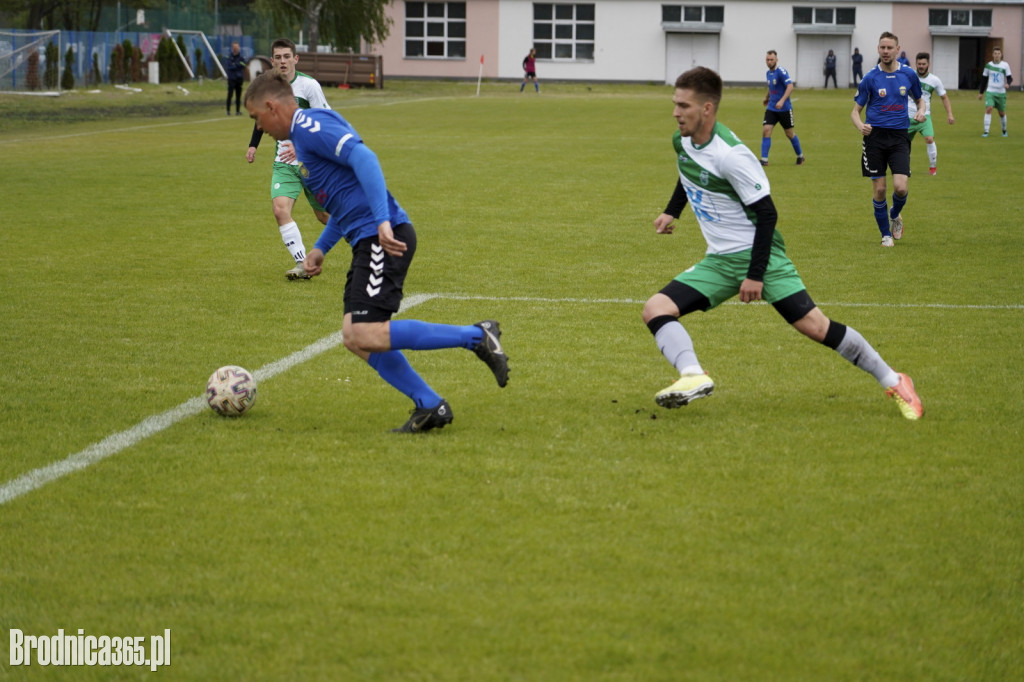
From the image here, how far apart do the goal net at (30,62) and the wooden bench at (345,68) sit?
14.7 m

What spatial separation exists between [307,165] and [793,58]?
65413 mm

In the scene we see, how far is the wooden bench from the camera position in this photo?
5553cm

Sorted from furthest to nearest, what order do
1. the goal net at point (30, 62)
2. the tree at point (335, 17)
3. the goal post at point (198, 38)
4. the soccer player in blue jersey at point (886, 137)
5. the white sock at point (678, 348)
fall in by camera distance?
the tree at point (335, 17) < the goal post at point (198, 38) < the goal net at point (30, 62) < the soccer player in blue jersey at point (886, 137) < the white sock at point (678, 348)

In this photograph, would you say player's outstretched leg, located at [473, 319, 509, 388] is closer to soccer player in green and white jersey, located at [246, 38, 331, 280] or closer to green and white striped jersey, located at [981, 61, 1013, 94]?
soccer player in green and white jersey, located at [246, 38, 331, 280]

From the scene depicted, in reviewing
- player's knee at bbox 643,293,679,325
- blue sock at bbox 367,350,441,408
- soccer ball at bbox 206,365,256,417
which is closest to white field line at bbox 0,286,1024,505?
soccer ball at bbox 206,365,256,417

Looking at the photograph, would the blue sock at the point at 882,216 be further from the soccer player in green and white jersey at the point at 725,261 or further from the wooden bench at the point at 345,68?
the wooden bench at the point at 345,68

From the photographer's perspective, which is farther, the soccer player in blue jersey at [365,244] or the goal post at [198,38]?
the goal post at [198,38]

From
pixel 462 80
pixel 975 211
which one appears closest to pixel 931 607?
pixel 975 211

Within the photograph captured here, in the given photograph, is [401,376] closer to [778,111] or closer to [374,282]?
[374,282]

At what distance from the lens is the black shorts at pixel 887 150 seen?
13.2 meters

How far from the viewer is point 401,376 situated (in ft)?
20.1

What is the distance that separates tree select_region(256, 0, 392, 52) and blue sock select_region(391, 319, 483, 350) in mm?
56202

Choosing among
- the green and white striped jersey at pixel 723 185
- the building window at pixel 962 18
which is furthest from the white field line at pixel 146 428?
the building window at pixel 962 18

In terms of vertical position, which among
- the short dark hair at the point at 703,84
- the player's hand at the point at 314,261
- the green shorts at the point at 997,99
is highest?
the green shorts at the point at 997,99
